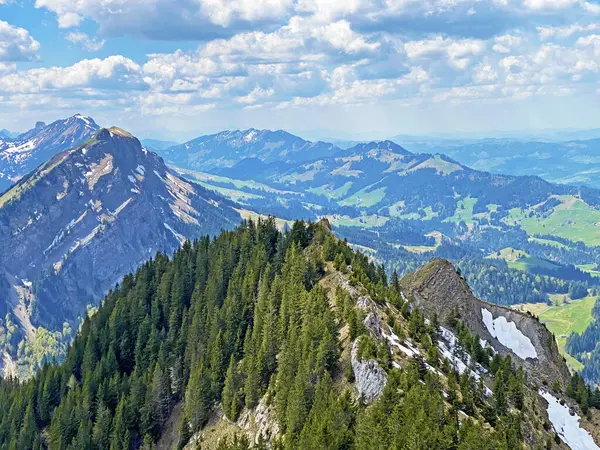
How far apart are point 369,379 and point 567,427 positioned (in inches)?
1720

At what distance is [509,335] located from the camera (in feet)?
407

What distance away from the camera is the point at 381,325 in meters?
94.8

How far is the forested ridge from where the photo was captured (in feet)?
238

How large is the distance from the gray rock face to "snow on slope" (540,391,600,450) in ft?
128

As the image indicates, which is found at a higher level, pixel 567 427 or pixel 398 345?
pixel 398 345

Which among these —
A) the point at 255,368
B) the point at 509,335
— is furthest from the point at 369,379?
the point at 509,335

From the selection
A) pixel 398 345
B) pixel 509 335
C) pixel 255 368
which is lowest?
pixel 509 335

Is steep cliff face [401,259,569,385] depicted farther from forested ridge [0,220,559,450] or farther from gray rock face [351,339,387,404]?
gray rock face [351,339,387,404]

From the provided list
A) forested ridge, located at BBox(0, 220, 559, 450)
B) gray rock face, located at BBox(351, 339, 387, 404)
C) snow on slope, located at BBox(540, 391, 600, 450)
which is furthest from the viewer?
snow on slope, located at BBox(540, 391, 600, 450)

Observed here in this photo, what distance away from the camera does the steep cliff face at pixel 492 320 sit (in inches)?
4695

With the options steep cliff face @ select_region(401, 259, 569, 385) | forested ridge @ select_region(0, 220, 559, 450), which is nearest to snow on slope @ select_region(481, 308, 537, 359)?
steep cliff face @ select_region(401, 259, 569, 385)

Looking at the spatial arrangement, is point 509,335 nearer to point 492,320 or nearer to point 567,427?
point 492,320

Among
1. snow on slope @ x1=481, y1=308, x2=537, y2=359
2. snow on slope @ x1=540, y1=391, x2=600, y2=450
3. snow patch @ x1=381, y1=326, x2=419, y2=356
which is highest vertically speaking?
snow patch @ x1=381, y1=326, x2=419, y2=356

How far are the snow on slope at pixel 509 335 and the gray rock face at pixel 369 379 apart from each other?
52644 mm
